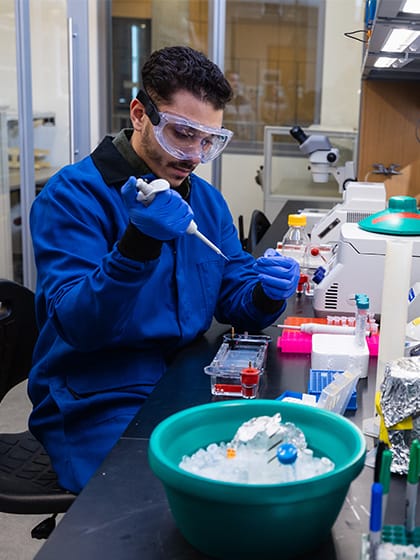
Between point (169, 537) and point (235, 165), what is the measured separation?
4480 millimetres

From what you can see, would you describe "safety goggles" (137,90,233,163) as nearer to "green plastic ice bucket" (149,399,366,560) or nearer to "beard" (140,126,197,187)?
"beard" (140,126,197,187)

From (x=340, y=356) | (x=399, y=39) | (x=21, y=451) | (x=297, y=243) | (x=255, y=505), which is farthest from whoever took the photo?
(x=297, y=243)

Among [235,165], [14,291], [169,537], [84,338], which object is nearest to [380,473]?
[169,537]

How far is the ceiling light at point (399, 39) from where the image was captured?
1808 millimetres

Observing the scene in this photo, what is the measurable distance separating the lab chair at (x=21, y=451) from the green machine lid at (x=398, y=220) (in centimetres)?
89

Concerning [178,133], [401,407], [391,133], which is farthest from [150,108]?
[391,133]

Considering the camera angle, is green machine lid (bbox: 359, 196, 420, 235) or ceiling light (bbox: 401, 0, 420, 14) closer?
ceiling light (bbox: 401, 0, 420, 14)

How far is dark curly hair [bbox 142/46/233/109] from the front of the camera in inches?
55.6

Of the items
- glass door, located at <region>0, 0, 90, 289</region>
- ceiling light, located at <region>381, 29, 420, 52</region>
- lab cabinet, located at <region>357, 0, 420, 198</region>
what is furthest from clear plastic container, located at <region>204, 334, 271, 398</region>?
glass door, located at <region>0, 0, 90, 289</region>

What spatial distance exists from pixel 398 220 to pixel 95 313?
2.84 ft

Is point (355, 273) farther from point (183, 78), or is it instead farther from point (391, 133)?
point (391, 133)

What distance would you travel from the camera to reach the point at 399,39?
2.02m

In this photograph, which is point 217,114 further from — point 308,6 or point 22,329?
point 308,6

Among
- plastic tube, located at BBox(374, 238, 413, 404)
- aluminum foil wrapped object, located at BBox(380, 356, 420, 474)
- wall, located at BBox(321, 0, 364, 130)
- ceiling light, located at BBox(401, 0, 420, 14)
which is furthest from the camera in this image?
wall, located at BBox(321, 0, 364, 130)
